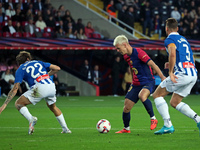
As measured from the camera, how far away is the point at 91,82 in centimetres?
2736

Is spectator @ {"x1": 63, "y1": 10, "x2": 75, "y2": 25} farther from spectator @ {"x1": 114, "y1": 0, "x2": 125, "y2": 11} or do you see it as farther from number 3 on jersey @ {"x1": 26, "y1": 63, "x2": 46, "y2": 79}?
number 3 on jersey @ {"x1": 26, "y1": 63, "x2": 46, "y2": 79}

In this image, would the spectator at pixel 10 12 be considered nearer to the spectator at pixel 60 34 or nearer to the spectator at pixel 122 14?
the spectator at pixel 60 34

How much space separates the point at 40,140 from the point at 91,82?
1835cm

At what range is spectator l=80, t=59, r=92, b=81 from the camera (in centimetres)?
2705

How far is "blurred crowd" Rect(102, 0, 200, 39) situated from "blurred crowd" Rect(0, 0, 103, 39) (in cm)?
301

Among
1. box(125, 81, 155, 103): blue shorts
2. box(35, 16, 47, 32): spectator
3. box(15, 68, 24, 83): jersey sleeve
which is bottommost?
box(125, 81, 155, 103): blue shorts

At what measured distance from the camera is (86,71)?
27047 millimetres

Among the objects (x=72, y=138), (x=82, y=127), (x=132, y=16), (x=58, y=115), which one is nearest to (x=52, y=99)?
(x=58, y=115)

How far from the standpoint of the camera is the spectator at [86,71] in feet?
88.7

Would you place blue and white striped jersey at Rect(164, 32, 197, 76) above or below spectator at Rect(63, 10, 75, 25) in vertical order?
below

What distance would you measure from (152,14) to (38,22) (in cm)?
793

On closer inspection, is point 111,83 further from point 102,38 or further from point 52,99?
point 52,99

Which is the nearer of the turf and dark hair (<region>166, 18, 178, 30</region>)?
the turf

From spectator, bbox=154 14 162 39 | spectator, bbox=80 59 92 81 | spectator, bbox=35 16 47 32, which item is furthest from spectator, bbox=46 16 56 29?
spectator, bbox=154 14 162 39
